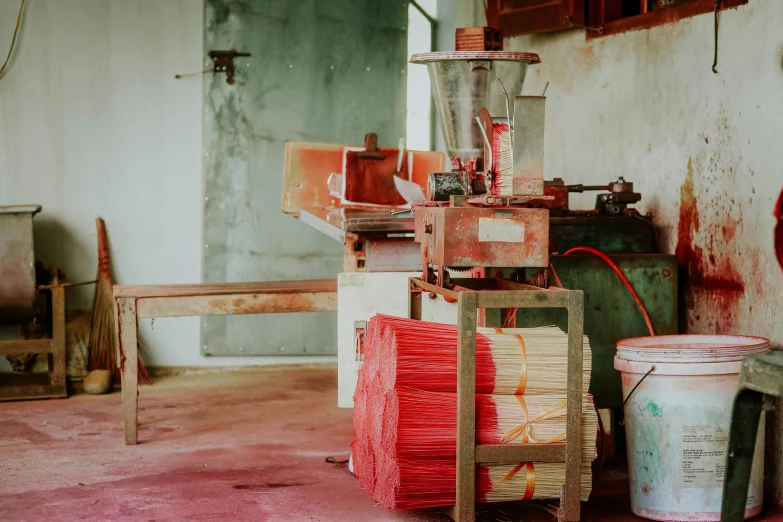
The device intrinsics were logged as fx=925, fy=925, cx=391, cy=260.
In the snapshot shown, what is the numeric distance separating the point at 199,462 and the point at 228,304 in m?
0.73

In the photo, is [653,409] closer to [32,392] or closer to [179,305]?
[179,305]

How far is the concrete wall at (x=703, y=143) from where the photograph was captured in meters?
3.46

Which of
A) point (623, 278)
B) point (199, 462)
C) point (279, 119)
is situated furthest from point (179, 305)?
point (279, 119)

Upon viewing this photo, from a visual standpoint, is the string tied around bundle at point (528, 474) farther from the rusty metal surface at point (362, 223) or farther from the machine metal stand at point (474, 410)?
the rusty metal surface at point (362, 223)

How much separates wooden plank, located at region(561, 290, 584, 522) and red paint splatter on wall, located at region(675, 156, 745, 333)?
1.04m

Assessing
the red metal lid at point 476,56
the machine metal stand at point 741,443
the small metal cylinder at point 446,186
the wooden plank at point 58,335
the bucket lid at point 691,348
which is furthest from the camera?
the wooden plank at point 58,335

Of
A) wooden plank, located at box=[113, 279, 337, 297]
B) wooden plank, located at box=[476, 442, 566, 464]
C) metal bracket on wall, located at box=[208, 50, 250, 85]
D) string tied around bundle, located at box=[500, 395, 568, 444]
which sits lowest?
wooden plank, located at box=[476, 442, 566, 464]

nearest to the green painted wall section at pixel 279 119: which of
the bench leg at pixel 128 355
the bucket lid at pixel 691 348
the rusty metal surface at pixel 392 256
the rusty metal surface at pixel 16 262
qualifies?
the rusty metal surface at pixel 16 262

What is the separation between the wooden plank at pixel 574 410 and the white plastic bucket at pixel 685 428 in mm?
355

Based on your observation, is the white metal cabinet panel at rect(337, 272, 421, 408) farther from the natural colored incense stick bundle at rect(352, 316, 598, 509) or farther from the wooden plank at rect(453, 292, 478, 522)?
the wooden plank at rect(453, 292, 478, 522)

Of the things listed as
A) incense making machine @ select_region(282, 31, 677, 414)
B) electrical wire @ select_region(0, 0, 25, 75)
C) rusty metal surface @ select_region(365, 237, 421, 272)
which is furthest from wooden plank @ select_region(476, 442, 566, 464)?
electrical wire @ select_region(0, 0, 25, 75)

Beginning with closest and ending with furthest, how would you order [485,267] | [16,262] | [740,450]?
[740,450] → [485,267] → [16,262]

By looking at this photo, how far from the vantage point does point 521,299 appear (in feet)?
9.43

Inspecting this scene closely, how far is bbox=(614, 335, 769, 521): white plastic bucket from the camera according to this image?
122 inches
